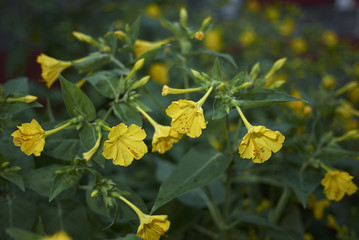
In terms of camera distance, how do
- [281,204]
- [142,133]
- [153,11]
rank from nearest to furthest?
1. [142,133]
2. [281,204]
3. [153,11]

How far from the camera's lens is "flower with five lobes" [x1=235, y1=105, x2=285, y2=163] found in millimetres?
888

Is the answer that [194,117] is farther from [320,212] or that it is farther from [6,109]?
[320,212]

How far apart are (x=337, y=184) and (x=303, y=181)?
0.11 metres

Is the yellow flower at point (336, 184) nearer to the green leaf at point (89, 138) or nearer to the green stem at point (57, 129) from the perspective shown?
the green leaf at point (89, 138)

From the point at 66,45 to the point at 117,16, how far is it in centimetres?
40

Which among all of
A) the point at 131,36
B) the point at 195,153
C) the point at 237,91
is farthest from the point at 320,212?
the point at 131,36

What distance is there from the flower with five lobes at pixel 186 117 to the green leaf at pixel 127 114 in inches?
4.9

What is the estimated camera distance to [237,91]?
99cm

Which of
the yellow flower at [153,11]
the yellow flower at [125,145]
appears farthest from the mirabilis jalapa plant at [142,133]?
the yellow flower at [153,11]

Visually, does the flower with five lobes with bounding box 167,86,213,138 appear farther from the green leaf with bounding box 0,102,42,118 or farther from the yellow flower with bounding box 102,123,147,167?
the green leaf with bounding box 0,102,42,118

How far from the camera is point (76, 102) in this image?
986 millimetres

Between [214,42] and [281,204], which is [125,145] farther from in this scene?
[214,42]

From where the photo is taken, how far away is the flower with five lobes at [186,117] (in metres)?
0.90

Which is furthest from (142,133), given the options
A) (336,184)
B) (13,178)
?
(336,184)
